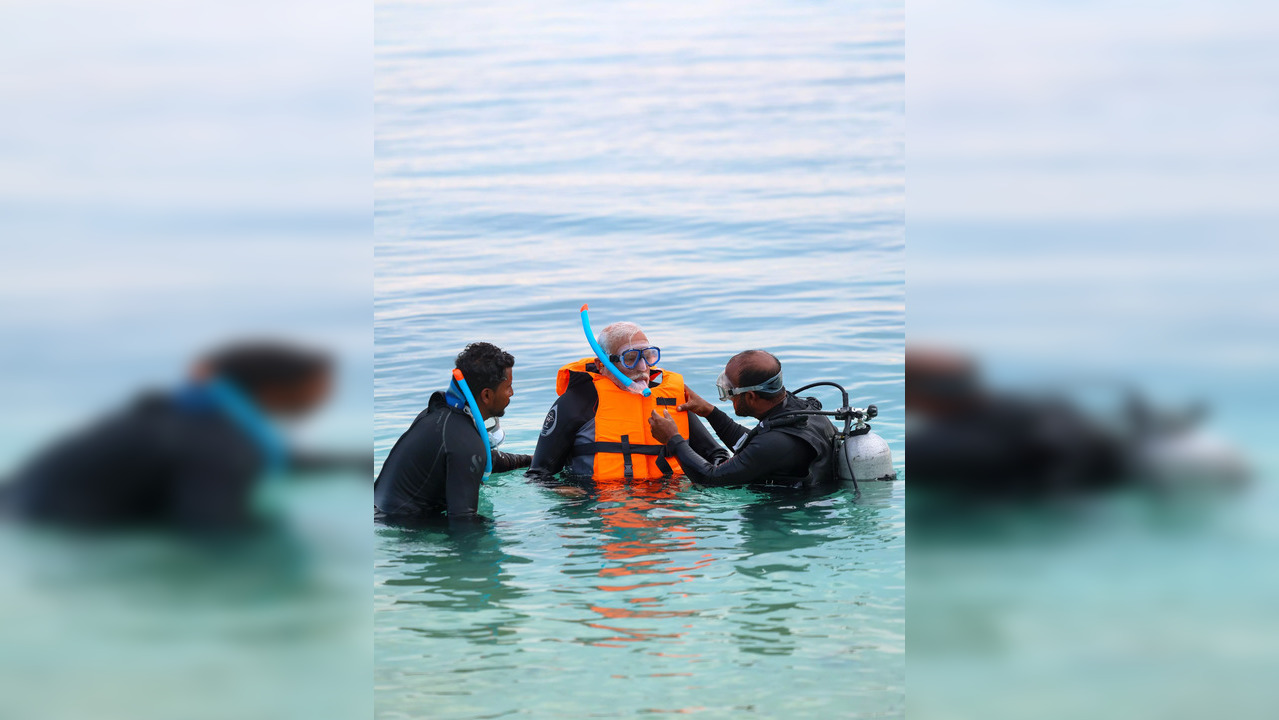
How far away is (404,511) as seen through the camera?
4746mm

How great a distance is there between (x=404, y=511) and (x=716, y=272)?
7.01 metres

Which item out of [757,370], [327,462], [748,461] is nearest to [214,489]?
[327,462]

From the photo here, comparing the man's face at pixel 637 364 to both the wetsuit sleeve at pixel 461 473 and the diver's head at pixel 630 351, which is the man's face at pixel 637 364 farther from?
the wetsuit sleeve at pixel 461 473

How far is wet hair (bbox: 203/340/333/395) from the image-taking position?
189 centimetres

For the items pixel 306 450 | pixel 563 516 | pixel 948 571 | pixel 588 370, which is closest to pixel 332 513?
pixel 306 450

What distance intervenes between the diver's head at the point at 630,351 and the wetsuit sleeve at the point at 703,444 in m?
0.39

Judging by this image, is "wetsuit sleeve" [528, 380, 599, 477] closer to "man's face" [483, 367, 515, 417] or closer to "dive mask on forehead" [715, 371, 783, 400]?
"dive mask on forehead" [715, 371, 783, 400]

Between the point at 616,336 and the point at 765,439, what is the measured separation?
0.94 metres

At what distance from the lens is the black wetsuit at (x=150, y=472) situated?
74.3 inches

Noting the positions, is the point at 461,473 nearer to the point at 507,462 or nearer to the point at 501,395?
the point at 501,395

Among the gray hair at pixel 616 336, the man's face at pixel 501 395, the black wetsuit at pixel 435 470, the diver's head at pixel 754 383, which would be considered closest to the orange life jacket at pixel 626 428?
the gray hair at pixel 616 336

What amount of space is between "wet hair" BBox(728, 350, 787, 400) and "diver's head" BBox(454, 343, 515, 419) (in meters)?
1.21

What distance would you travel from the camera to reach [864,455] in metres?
5.50

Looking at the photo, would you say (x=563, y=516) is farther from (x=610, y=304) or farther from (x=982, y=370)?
(x=610, y=304)
